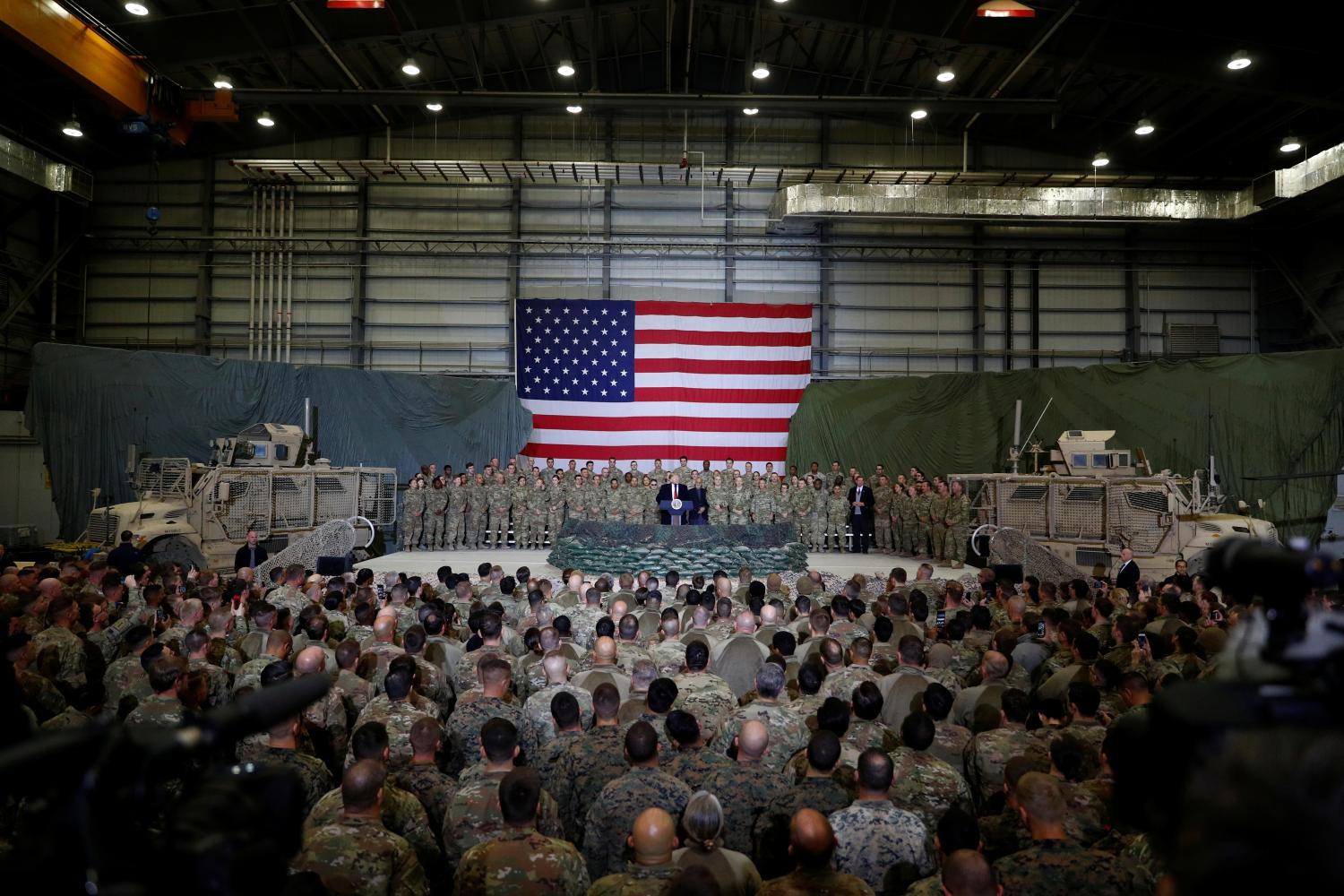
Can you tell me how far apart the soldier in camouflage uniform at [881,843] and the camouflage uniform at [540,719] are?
5.73 ft

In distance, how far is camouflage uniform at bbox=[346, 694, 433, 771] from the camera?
3.97 metres

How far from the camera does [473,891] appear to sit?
8.30 feet

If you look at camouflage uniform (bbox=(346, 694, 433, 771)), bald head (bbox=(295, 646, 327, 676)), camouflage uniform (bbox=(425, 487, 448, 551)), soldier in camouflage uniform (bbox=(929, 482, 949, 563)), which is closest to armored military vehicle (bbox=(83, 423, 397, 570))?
camouflage uniform (bbox=(425, 487, 448, 551))

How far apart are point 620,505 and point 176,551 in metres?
6.59

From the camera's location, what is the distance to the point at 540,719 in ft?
14.4

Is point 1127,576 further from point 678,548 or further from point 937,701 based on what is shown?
point 937,701

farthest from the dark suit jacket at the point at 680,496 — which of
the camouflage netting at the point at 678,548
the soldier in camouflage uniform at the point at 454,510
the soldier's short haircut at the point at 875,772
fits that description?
the soldier's short haircut at the point at 875,772

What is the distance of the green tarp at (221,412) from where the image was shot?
13.5 meters

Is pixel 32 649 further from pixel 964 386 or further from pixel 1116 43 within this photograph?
pixel 1116 43

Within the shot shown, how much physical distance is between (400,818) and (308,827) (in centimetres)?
36

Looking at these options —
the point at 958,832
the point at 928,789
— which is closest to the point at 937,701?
the point at 928,789

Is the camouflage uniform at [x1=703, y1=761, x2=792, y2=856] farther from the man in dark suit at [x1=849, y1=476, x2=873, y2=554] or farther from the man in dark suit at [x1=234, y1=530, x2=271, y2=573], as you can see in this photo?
the man in dark suit at [x1=849, y1=476, x2=873, y2=554]

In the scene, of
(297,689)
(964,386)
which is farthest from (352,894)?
(964,386)

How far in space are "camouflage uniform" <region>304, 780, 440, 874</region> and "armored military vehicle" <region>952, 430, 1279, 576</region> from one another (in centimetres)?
924
